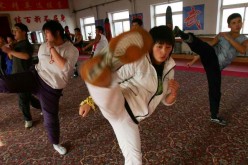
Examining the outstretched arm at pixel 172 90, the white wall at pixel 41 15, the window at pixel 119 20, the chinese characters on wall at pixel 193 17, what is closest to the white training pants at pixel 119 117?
the outstretched arm at pixel 172 90

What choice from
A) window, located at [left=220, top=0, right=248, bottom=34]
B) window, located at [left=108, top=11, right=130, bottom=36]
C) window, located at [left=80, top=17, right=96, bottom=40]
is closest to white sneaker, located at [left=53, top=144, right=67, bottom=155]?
window, located at [left=220, top=0, right=248, bottom=34]

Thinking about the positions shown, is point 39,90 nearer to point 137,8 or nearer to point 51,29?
point 51,29

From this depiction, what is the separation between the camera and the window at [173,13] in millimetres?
7086

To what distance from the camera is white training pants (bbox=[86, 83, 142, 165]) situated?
0.81 m

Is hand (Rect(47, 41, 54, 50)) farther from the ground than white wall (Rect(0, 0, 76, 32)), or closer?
closer

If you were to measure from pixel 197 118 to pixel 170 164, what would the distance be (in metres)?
0.99

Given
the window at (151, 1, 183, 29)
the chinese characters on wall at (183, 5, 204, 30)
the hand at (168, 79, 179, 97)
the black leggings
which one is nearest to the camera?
the hand at (168, 79, 179, 97)

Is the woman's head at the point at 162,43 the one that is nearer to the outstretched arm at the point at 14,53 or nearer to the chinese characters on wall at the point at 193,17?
the outstretched arm at the point at 14,53

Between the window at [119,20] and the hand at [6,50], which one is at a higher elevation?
the window at [119,20]

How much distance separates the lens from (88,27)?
1137 centimetres

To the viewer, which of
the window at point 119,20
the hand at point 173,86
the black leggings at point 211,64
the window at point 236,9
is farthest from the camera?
the window at point 119,20

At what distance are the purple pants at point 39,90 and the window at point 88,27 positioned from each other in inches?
368

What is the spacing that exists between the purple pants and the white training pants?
0.94 m

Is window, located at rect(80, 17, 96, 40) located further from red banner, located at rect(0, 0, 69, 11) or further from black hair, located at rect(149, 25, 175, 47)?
black hair, located at rect(149, 25, 175, 47)
